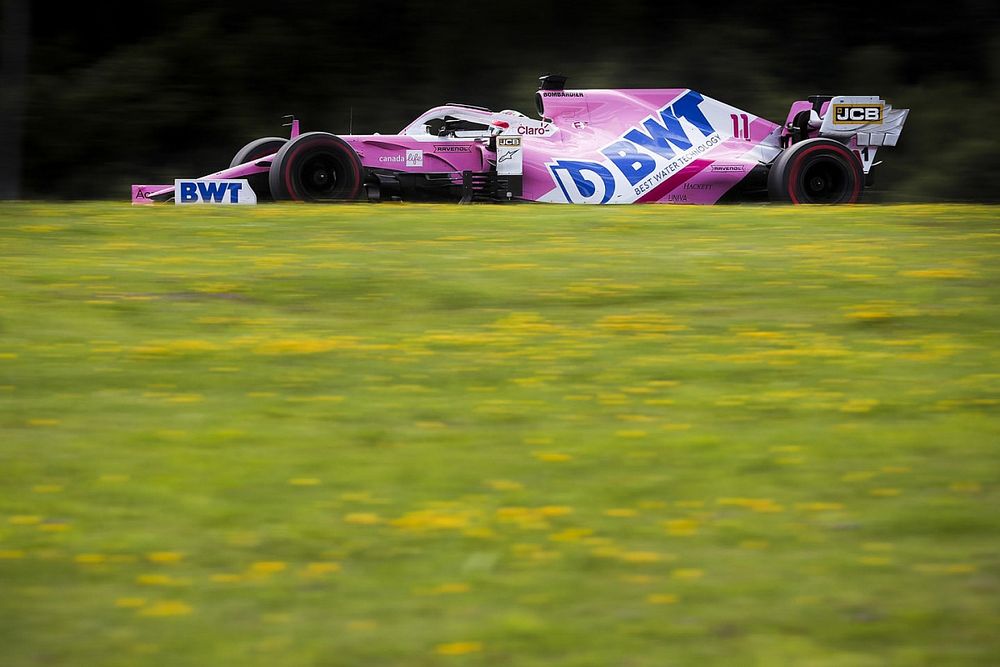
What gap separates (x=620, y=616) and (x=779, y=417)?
224 cm

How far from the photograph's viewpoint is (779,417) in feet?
18.9

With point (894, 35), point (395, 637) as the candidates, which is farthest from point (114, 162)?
point (395, 637)

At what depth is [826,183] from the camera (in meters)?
14.7

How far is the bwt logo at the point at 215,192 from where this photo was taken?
1269cm

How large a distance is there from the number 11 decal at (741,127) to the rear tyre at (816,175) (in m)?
0.78

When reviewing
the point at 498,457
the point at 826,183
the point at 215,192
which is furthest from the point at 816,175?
the point at 498,457

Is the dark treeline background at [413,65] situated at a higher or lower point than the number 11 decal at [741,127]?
higher

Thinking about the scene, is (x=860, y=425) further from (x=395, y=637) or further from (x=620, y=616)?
(x=395, y=637)

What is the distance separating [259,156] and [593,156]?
13.3ft

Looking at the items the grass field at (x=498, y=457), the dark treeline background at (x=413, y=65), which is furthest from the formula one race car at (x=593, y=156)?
the dark treeline background at (x=413, y=65)

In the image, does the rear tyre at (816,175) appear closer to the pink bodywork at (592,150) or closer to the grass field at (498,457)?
the pink bodywork at (592,150)

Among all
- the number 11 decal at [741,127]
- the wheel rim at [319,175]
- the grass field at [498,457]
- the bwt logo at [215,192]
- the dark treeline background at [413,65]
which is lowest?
the grass field at [498,457]

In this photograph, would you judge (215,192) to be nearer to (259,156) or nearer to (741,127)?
(259,156)

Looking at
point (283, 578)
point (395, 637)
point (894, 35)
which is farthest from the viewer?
point (894, 35)
